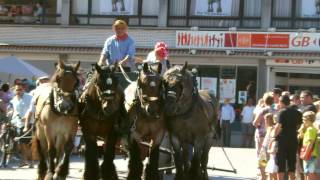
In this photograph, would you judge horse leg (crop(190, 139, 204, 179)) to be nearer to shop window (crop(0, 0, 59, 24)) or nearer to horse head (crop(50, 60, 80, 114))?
horse head (crop(50, 60, 80, 114))

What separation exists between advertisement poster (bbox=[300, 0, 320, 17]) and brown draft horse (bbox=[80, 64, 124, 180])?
2209cm

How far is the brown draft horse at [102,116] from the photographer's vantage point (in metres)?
11.0

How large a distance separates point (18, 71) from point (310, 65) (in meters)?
13.0

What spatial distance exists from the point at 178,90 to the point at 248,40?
20.1 meters

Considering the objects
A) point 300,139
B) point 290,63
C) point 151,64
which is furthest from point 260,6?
point 151,64

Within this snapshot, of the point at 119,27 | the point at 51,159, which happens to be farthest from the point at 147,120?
the point at 119,27

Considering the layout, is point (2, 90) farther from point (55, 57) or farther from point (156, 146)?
point (55, 57)

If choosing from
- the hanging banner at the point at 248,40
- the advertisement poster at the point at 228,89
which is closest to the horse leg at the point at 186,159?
the hanging banner at the point at 248,40

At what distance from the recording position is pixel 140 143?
38.7 feet

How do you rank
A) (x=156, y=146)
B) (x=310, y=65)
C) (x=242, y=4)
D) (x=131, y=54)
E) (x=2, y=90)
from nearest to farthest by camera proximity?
1. (x=156, y=146)
2. (x=131, y=54)
3. (x=2, y=90)
4. (x=310, y=65)
5. (x=242, y=4)

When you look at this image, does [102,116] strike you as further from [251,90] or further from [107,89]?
[251,90]

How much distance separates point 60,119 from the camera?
11.2m

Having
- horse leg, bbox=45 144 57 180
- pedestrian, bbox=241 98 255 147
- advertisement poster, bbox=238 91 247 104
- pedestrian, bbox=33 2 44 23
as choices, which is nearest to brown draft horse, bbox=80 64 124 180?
horse leg, bbox=45 144 57 180

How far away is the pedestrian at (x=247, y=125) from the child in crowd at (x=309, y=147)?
586 inches
